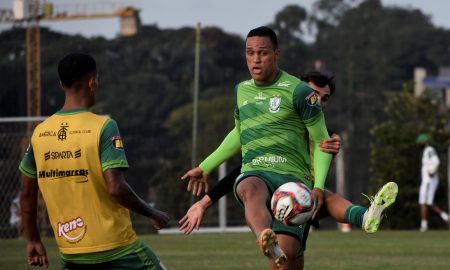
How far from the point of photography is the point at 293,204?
8828 millimetres

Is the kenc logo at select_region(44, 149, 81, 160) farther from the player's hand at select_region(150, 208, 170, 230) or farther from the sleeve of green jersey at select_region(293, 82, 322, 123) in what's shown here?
the sleeve of green jersey at select_region(293, 82, 322, 123)

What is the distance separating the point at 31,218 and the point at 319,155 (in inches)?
110

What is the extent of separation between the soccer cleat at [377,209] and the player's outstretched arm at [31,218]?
286 centimetres

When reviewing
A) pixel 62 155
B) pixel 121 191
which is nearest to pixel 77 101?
pixel 62 155

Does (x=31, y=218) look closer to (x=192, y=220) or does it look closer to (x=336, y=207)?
(x=192, y=220)

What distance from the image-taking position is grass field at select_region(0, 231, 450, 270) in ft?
50.6

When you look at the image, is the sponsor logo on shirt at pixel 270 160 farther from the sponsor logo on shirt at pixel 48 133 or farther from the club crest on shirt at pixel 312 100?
the sponsor logo on shirt at pixel 48 133

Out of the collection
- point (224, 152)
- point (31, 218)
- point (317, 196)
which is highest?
point (224, 152)

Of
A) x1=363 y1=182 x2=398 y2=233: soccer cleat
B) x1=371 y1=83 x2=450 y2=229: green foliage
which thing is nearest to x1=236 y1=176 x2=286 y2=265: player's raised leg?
x1=363 y1=182 x2=398 y2=233: soccer cleat

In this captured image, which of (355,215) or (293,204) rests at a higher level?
(293,204)

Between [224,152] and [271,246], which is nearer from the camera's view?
[271,246]

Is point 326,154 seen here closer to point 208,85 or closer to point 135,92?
point 135,92

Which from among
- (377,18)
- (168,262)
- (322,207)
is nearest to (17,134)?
(168,262)

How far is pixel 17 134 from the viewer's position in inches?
1080
